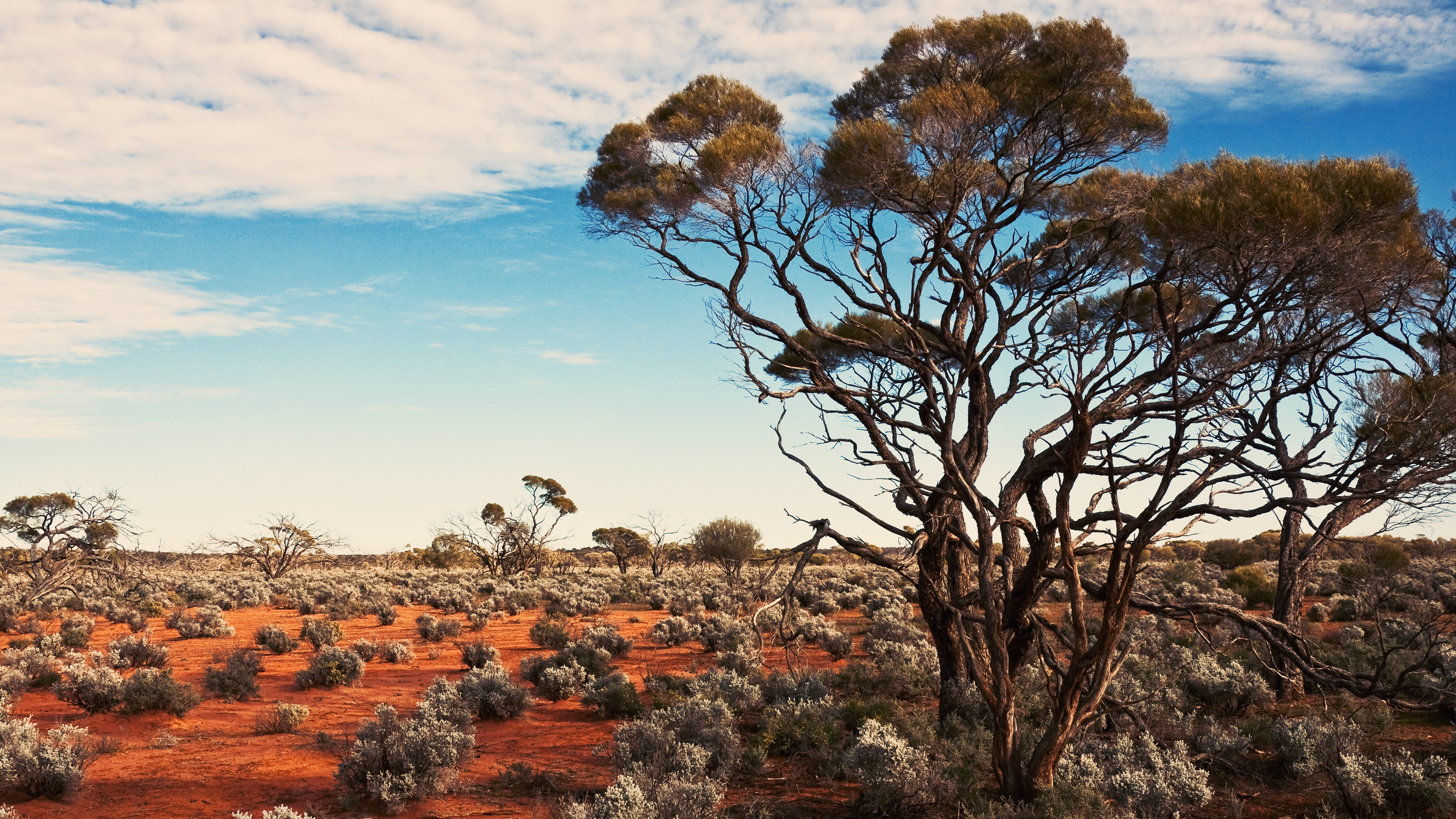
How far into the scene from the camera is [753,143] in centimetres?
1024

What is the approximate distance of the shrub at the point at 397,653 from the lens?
16.8m

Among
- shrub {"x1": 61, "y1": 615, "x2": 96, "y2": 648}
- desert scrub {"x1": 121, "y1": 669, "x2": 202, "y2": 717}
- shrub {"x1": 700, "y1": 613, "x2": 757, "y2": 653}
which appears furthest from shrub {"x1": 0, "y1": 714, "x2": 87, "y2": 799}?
shrub {"x1": 700, "y1": 613, "x2": 757, "y2": 653}

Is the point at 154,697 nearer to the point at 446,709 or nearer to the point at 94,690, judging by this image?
the point at 94,690

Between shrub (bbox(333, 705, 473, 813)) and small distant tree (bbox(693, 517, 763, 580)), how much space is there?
2698cm

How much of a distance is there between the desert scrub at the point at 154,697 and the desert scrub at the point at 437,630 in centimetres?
826

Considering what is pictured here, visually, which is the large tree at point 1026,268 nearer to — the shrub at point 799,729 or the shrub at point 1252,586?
the shrub at point 799,729

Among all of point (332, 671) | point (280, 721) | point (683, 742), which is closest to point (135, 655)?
point (332, 671)

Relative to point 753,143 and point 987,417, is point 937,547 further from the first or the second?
point 753,143

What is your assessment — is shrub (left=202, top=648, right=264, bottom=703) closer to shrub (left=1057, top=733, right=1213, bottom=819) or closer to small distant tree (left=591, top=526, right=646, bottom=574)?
shrub (left=1057, top=733, right=1213, bottom=819)

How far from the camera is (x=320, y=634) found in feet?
59.3

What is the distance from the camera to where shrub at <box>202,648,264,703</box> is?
13.2 m

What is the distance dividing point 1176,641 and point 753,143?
14045mm

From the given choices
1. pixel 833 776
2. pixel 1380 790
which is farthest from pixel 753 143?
pixel 1380 790

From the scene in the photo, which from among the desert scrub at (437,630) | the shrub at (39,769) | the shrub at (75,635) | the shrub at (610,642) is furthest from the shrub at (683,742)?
the shrub at (75,635)
